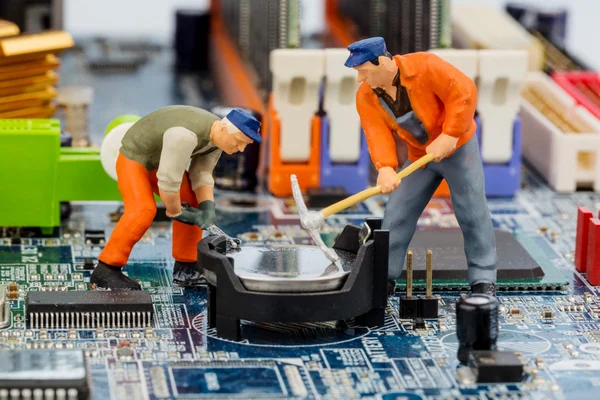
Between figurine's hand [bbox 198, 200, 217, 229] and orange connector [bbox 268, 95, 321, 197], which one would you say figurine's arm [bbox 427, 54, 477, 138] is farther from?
orange connector [bbox 268, 95, 321, 197]

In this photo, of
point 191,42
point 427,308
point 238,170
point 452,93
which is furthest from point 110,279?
point 191,42

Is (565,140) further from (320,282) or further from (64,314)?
(64,314)

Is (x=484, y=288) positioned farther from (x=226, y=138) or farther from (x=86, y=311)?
(x=86, y=311)

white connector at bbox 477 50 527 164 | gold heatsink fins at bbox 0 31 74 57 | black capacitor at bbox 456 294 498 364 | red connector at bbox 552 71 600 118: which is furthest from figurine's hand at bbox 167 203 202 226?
red connector at bbox 552 71 600 118

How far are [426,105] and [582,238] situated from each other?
91.7 inches

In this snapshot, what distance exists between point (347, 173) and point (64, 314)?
4.53m

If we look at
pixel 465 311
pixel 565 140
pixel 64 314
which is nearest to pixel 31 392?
pixel 64 314

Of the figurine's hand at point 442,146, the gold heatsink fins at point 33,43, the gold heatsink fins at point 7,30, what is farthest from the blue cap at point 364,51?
the gold heatsink fins at point 7,30

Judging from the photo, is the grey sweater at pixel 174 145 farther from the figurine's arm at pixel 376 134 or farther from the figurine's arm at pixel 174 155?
the figurine's arm at pixel 376 134

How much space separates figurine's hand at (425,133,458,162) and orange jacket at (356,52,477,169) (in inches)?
1.6

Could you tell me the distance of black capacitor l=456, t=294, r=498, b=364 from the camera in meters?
11.2

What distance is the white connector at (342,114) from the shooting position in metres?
15.4

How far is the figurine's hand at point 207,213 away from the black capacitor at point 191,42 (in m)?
8.20

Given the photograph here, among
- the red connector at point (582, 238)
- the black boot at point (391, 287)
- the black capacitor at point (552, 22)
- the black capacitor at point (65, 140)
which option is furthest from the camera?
the black capacitor at point (552, 22)
